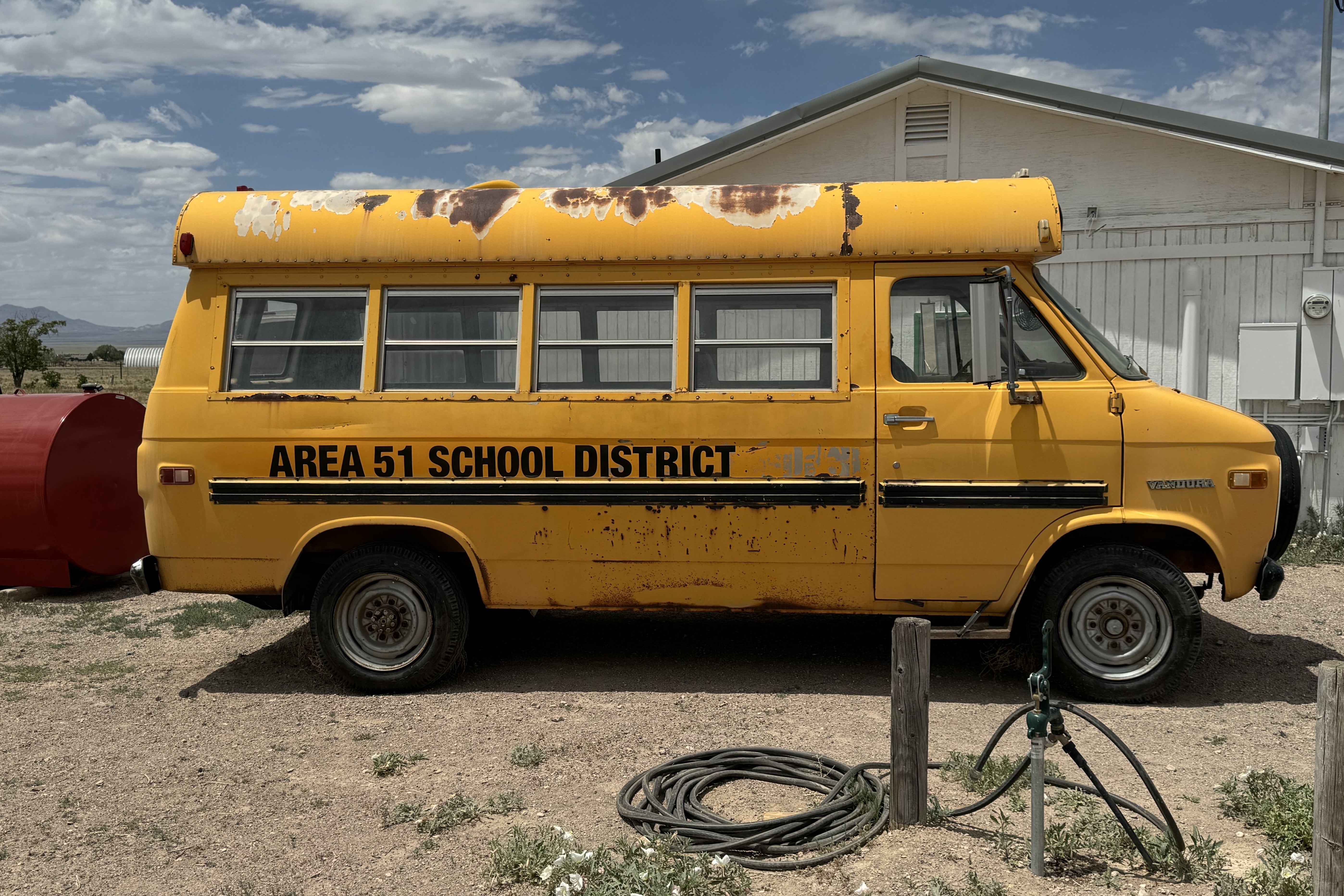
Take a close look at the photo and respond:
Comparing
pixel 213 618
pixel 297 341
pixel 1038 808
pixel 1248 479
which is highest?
pixel 297 341

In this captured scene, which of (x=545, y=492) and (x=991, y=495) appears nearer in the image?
(x=991, y=495)

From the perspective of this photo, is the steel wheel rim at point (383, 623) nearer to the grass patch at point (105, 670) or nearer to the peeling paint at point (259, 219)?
the grass patch at point (105, 670)

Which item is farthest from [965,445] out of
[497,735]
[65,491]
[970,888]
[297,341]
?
[65,491]

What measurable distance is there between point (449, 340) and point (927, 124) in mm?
6527

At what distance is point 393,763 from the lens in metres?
4.96

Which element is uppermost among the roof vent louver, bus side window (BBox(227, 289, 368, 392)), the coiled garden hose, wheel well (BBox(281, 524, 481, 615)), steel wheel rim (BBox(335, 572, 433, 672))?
the roof vent louver

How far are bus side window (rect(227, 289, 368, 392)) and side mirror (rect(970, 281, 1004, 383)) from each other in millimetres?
3365

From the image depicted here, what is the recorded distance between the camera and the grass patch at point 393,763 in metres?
4.91

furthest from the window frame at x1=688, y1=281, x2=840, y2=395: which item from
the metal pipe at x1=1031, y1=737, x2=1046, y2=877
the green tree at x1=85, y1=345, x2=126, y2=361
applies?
the green tree at x1=85, y1=345, x2=126, y2=361

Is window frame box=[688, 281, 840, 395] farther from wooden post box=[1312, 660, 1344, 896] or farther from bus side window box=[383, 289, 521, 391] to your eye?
wooden post box=[1312, 660, 1344, 896]

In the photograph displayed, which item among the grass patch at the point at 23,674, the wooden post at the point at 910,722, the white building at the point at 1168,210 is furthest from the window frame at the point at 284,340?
the white building at the point at 1168,210

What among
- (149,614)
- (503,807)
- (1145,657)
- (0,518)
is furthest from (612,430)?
(0,518)

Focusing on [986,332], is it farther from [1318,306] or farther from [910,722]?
[1318,306]

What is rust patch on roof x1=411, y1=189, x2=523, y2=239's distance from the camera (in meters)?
5.97
